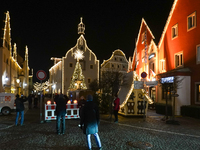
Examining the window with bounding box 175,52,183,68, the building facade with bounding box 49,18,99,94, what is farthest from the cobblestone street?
the building facade with bounding box 49,18,99,94

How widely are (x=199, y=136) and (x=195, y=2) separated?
41.6 feet

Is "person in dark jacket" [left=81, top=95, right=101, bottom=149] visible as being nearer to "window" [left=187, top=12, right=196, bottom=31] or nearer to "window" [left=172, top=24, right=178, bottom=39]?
"window" [left=187, top=12, right=196, bottom=31]

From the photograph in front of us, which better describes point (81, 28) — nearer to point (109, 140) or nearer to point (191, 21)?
point (191, 21)

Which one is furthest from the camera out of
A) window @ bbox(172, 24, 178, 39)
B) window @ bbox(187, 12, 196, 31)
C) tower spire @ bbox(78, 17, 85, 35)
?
tower spire @ bbox(78, 17, 85, 35)

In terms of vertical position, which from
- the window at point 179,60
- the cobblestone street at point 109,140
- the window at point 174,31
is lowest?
the cobblestone street at point 109,140

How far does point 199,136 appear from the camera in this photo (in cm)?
912

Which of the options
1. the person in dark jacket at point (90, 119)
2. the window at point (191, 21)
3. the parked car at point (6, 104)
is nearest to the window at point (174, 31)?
the window at point (191, 21)

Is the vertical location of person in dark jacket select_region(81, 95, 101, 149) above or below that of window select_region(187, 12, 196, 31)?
below

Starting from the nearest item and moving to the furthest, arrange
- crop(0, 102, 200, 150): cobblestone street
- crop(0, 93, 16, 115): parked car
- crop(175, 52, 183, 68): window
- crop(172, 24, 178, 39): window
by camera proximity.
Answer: crop(0, 102, 200, 150): cobblestone street → crop(0, 93, 16, 115): parked car → crop(175, 52, 183, 68): window → crop(172, 24, 178, 39): window

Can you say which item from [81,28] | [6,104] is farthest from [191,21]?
[81,28]

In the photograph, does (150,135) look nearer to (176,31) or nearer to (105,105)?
(105,105)

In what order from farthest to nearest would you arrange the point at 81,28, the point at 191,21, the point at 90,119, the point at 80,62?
the point at 80,62 → the point at 81,28 → the point at 191,21 → the point at 90,119

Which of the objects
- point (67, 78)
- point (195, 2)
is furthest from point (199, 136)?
point (67, 78)

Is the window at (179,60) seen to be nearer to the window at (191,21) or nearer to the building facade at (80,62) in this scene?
the window at (191,21)
